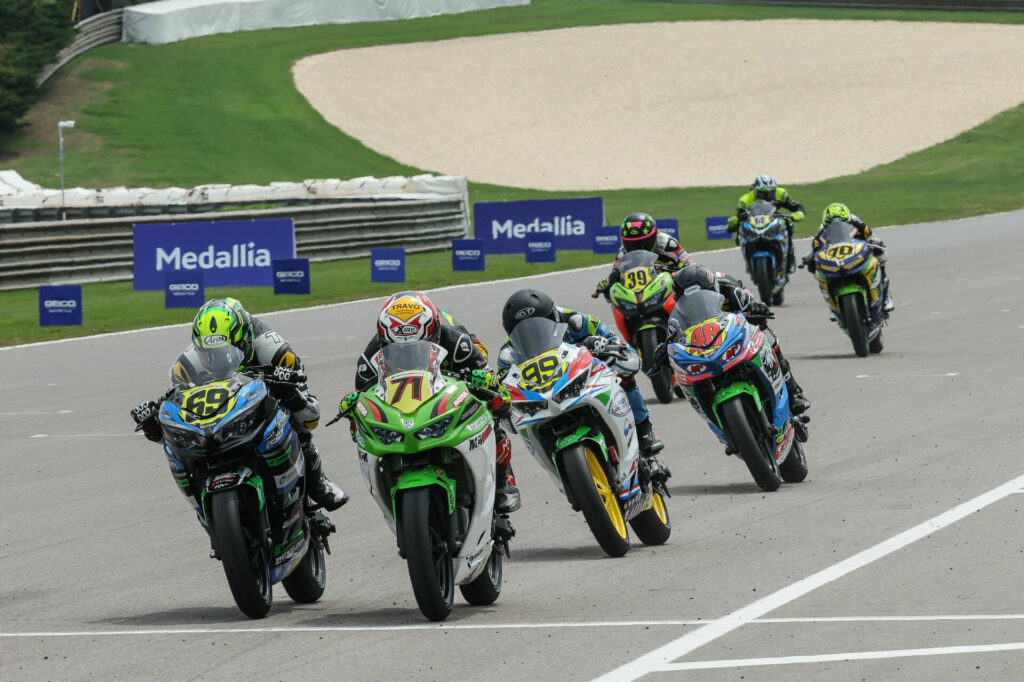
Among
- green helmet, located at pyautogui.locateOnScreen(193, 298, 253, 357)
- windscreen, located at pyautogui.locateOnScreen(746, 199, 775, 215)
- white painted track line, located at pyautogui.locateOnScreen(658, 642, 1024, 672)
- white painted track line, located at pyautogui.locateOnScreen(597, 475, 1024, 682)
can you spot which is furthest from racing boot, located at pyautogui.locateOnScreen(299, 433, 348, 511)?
windscreen, located at pyautogui.locateOnScreen(746, 199, 775, 215)

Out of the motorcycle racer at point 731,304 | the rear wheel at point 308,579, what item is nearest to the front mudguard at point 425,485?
the rear wheel at point 308,579

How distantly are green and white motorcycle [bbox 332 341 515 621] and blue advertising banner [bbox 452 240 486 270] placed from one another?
2394 cm

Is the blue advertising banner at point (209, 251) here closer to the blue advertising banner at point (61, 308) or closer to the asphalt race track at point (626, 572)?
the blue advertising banner at point (61, 308)

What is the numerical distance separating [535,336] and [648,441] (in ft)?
3.89

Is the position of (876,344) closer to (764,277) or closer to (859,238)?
(859,238)

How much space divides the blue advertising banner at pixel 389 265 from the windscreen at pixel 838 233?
1164 cm

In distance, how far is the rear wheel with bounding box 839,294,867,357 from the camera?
1892 centimetres

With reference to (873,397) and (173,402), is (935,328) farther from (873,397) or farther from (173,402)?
(173,402)

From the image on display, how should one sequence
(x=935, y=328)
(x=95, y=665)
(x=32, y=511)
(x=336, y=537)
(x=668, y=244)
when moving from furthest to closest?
(x=935, y=328)
(x=668, y=244)
(x=32, y=511)
(x=336, y=537)
(x=95, y=665)

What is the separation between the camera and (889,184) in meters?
51.2

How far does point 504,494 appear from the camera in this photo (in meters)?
8.45

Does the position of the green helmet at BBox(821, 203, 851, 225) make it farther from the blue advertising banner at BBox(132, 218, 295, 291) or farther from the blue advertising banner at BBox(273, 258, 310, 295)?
the blue advertising banner at BBox(132, 218, 295, 291)

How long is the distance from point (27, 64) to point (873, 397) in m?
52.1

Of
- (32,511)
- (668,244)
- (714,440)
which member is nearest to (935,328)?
(668,244)
